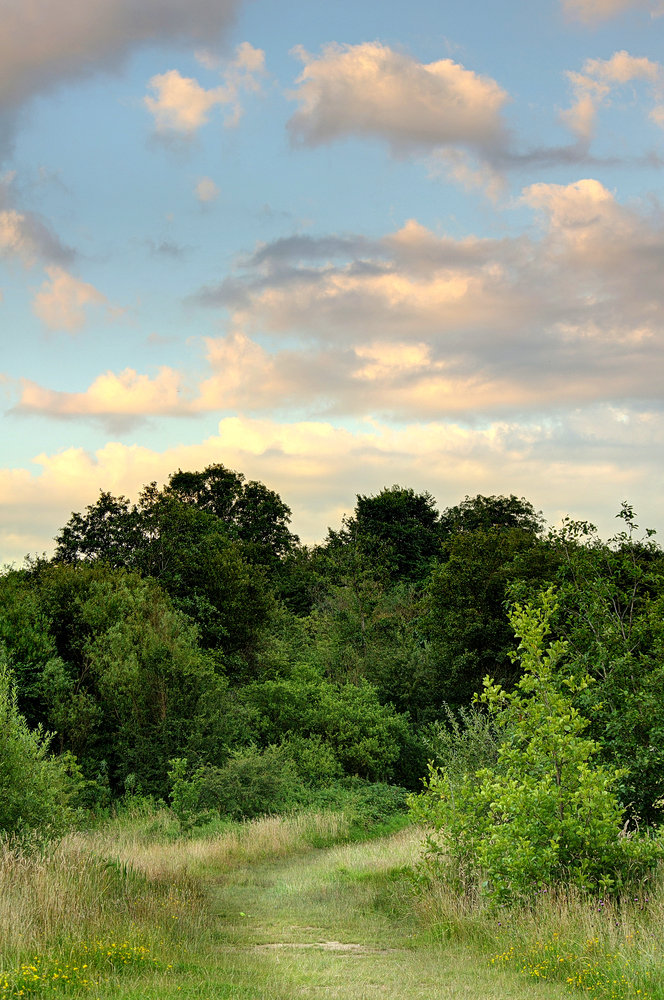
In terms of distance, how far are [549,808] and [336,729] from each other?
21.8 meters

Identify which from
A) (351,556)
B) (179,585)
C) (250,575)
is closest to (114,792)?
(179,585)

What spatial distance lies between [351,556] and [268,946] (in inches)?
1505

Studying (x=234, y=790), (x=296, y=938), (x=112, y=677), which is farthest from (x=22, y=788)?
(x=112, y=677)

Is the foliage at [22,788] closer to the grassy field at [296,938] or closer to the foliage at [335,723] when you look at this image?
the grassy field at [296,938]

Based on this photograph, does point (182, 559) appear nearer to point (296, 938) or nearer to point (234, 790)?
point (234, 790)

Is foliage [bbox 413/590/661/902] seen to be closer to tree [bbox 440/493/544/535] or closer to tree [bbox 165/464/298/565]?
tree [bbox 440/493/544/535]

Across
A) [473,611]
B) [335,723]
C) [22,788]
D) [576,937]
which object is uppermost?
[473,611]

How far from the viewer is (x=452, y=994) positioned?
28.7 ft

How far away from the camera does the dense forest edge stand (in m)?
10.7

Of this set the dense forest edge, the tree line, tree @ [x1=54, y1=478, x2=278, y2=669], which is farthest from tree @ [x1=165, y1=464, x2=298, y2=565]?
tree @ [x1=54, y1=478, x2=278, y2=669]

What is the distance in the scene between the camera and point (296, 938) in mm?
11992

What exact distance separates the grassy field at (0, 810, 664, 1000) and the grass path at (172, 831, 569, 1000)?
0.10ft

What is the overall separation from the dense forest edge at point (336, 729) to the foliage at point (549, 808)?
4 cm

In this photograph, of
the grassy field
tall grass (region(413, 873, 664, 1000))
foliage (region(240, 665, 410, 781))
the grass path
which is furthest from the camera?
foliage (region(240, 665, 410, 781))
